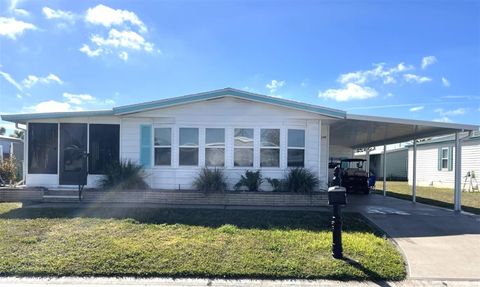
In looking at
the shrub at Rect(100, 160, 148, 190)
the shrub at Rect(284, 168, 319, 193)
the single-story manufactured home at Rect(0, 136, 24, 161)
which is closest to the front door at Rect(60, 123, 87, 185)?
the shrub at Rect(100, 160, 148, 190)

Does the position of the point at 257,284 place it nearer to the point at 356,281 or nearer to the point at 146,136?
the point at 356,281

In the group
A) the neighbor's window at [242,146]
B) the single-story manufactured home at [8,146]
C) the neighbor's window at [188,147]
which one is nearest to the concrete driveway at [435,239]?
the neighbor's window at [242,146]

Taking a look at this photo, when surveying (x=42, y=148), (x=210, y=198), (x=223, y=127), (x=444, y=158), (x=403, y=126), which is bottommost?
(x=210, y=198)

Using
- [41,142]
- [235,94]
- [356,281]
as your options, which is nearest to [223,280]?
[356,281]

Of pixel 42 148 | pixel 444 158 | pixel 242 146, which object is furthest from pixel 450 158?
pixel 42 148

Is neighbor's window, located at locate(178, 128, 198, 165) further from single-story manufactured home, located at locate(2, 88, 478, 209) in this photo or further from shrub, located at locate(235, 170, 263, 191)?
shrub, located at locate(235, 170, 263, 191)

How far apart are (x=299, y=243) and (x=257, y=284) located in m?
1.80

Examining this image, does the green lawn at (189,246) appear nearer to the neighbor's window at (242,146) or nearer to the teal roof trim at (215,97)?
the neighbor's window at (242,146)

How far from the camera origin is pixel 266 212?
10.2 m

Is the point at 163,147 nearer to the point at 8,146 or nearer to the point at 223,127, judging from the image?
the point at 223,127

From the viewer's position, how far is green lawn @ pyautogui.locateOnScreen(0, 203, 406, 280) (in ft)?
19.3

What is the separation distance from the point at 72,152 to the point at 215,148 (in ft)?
16.1

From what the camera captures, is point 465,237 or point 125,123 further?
point 125,123

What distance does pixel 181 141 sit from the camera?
13.0 metres
